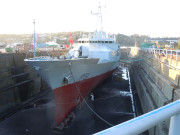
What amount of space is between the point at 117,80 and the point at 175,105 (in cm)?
1626

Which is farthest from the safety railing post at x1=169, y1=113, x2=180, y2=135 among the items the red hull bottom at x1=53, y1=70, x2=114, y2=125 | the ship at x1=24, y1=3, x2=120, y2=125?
the red hull bottom at x1=53, y1=70, x2=114, y2=125

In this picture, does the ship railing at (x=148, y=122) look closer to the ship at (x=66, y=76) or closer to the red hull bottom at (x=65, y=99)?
the ship at (x=66, y=76)

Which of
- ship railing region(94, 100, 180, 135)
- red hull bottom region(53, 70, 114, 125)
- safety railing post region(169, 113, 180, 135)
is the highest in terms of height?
ship railing region(94, 100, 180, 135)

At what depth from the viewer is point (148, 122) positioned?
92cm

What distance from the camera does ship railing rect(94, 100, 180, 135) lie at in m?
0.84

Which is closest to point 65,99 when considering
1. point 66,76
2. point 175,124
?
point 66,76

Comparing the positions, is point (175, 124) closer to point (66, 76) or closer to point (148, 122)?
point (148, 122)

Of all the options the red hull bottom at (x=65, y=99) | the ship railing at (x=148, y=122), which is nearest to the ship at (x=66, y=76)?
the red hull bottom at (x=65, y=99)

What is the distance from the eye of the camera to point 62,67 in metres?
7.22

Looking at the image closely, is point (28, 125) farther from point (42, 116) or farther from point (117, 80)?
point (117, 80)

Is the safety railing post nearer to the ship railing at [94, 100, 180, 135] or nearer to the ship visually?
the ship railing at [94, 100, 180, 135]

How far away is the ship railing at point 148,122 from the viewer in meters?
0.84

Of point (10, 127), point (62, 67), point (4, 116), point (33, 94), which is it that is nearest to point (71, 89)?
point (62, 67)

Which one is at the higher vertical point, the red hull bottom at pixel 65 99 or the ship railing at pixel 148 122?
the ship railing at pixel 148 122
